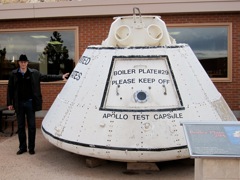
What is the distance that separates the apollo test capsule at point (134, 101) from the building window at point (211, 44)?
2.99m

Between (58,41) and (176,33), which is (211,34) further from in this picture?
(58,41)

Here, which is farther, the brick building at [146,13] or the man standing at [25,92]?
the brick building at [146,13]

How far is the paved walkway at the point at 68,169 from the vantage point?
506 cm

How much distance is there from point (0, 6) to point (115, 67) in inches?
187

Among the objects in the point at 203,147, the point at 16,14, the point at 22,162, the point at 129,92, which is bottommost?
the point at 22,162

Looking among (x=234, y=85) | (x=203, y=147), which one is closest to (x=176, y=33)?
(x=234, y=85)

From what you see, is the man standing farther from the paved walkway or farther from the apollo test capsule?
the apollo test capsule

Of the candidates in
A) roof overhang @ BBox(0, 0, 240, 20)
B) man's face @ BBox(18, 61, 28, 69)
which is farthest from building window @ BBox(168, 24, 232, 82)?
man's face @ BBox(18, 61, 28, 69)

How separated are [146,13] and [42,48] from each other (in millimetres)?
2685

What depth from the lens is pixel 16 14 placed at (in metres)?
8.74

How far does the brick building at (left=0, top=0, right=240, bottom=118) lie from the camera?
821 centimetres

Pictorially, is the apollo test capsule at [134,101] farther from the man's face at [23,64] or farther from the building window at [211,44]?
the building window at [211,44]

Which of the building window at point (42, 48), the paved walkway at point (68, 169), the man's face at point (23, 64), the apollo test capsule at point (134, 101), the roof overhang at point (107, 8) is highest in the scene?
the roof overhang at point (107, 8)

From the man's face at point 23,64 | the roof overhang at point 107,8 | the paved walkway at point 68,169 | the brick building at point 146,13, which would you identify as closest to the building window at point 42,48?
the brick building at point 146,13
